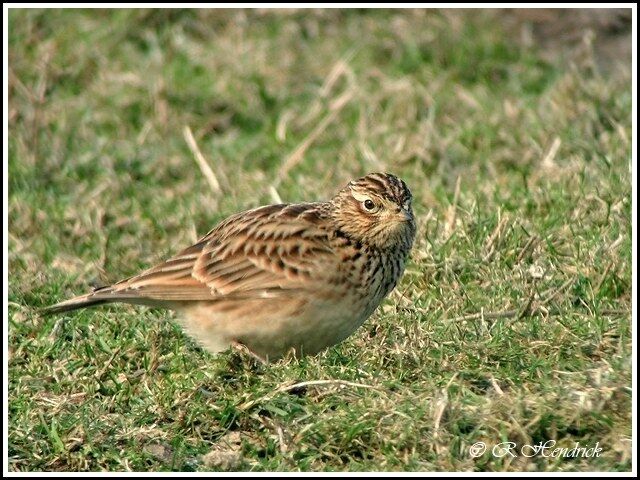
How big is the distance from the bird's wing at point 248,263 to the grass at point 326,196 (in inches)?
14.5

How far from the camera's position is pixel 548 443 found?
5805mm

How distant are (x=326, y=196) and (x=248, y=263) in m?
2.52

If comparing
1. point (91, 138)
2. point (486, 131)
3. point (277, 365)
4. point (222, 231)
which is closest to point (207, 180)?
point (91, 138)

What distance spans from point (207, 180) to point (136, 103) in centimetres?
159

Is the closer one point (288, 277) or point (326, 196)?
point (288, 277)

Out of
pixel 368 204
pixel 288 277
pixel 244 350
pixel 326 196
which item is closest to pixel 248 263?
pixel 288 277

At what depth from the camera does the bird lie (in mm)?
6504

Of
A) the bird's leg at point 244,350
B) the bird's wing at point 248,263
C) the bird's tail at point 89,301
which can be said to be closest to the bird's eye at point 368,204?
the bird's wing at point 248,263

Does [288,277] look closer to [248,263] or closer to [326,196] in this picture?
[248,263]

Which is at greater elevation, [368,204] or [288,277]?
[368,204]

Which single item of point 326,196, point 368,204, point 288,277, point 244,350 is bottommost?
point 244,350

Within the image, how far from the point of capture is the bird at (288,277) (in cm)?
650

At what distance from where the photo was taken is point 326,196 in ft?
30.5

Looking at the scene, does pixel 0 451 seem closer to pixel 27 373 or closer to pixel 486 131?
pixel 27 373
